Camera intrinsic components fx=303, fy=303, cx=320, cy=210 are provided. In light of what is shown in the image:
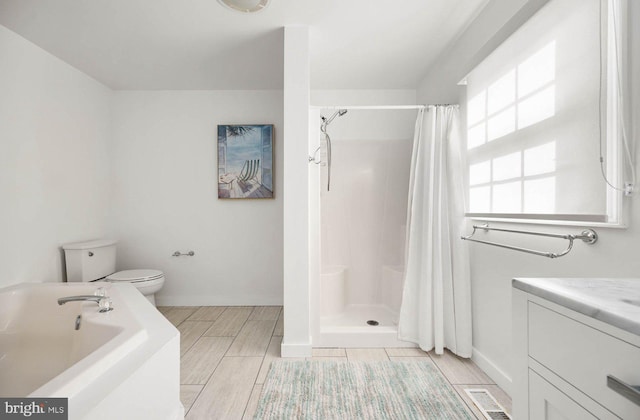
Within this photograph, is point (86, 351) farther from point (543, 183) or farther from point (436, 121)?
point (436, 121)

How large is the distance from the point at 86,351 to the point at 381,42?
267cm

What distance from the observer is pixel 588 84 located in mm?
1183

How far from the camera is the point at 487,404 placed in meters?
1.61

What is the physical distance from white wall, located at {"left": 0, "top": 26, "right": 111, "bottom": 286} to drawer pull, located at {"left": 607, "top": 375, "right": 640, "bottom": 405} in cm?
313

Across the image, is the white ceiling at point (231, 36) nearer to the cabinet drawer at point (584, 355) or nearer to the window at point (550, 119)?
the window at point (550, 119)

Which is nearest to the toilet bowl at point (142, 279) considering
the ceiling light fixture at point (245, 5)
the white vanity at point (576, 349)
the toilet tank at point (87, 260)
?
the toilet tank at point (87, 260)

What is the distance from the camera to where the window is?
3.72 ft

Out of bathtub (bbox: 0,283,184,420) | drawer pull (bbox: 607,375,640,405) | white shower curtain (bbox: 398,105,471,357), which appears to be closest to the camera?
drawer pull (bbox: 607,375,640,405)

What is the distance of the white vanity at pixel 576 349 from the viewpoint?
509mm

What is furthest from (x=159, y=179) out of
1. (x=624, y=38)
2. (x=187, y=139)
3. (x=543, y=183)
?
(x=624, y=38)

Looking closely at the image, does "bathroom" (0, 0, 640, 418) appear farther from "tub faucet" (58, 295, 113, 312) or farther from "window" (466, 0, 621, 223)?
"tub faucet" (58, 295, 113, 312)

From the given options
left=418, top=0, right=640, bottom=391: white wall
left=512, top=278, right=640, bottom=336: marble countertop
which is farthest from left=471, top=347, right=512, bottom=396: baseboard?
left=512, top=278, right=640, bottom=336: marble countertop

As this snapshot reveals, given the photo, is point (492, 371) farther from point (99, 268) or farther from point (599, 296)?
point (99, 268)

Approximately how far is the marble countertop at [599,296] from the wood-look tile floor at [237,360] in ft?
3.80
